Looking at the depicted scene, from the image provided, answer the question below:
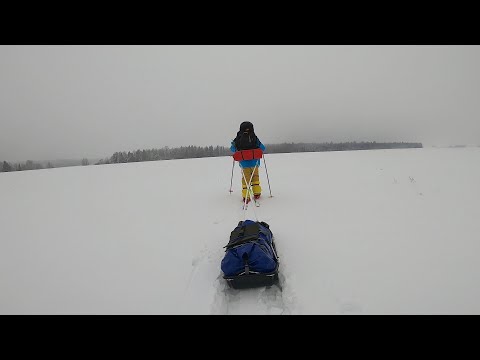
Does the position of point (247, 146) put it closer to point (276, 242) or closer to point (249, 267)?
point (276, 242)

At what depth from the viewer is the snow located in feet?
10.6

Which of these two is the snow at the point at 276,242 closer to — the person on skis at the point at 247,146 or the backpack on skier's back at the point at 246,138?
the person on skis at the point at 247,146

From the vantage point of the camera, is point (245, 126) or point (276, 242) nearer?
point (276, 242)

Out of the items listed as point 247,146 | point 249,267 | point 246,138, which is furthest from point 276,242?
point 246,138

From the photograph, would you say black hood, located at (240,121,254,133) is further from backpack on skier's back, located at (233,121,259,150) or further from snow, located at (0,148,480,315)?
snow, located at (0,148,480,315)

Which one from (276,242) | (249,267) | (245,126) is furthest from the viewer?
(245,126)

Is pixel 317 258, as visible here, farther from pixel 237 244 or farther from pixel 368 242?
pixel 237 244

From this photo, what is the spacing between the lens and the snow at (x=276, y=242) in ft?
10.6

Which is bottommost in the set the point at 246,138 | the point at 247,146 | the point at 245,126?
the point at 247,146

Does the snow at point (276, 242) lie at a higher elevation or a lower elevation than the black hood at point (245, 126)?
lower

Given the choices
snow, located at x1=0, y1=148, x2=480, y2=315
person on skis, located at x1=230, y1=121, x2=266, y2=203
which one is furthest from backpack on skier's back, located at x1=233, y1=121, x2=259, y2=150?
snow, located at x1=0, y1=148, x2=480, y2=315

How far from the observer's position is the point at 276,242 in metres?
4.82

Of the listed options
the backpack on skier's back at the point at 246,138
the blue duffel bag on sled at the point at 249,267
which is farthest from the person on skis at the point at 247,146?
the blue duffel bag on sled at the point at 249,267

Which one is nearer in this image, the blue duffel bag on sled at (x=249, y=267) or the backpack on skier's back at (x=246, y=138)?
the blue duffel bag on sled at (x=249, y=267)
